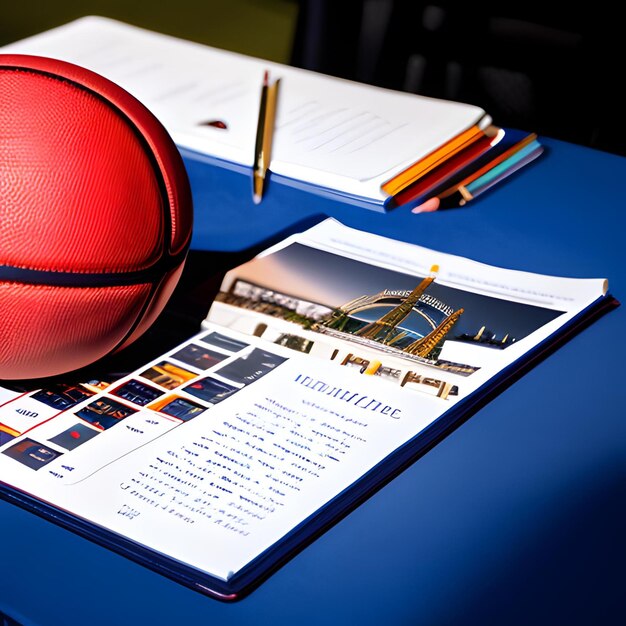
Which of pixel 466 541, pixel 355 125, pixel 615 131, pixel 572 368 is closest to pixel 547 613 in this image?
pixel 466 541

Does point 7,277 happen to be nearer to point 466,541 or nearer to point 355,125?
point 466,541

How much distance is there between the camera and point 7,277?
2.01 feet

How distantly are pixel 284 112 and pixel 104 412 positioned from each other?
0.54m

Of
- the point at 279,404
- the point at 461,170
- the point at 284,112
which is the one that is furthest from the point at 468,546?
the point at 284,112

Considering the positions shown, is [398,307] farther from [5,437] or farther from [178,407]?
[5,437]

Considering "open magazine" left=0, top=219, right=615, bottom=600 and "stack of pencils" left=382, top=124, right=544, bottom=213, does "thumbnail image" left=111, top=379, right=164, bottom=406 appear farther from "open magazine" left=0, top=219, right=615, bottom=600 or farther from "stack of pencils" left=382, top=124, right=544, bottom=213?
"stack of pencils" left=382, top=124, right=544, bottom=213

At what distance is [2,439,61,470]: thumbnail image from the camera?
0.61m

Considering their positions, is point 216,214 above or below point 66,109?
below

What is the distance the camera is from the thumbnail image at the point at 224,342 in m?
0.74

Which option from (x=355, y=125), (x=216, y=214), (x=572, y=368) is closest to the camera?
(x=572, y=368)

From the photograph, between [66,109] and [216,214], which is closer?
[66,109]

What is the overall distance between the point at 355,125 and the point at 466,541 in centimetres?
61

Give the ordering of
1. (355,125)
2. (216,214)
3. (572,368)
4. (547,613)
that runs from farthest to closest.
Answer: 1. (355,125)
2. (216,214)
3. (572,368)
4. (547,613)

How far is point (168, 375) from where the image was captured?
0.70 metres
